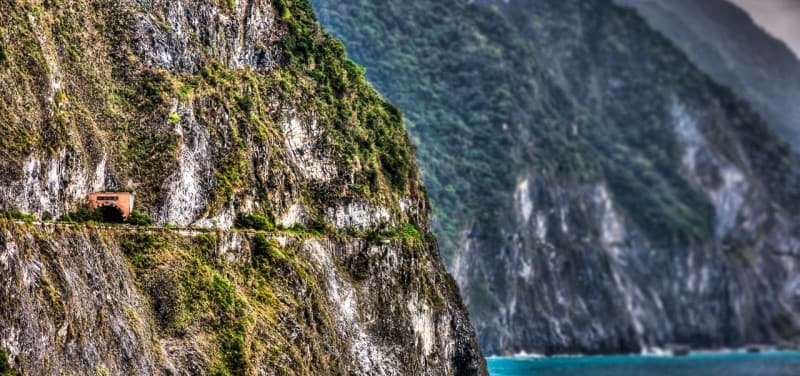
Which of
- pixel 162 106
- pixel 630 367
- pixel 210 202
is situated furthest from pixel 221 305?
pixel 630 367

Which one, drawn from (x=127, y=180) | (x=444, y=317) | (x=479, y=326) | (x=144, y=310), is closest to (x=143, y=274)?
(x=144, y=310)

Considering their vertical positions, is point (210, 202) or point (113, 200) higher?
point (210, 202)

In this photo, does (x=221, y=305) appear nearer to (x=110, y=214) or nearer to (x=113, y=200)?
(x=110, y=214)

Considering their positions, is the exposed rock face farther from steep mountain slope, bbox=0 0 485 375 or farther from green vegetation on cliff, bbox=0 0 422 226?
green vegetation on cliff, bbox=0 0 422 226

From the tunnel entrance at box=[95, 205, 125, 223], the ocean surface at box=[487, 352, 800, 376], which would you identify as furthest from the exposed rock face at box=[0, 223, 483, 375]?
the ocean surface at box=[487, 352, 800, 376]

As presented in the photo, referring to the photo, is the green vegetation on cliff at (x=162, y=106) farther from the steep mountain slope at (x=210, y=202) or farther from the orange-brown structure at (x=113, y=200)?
the orange-brown structure at (x=113, y=200)
